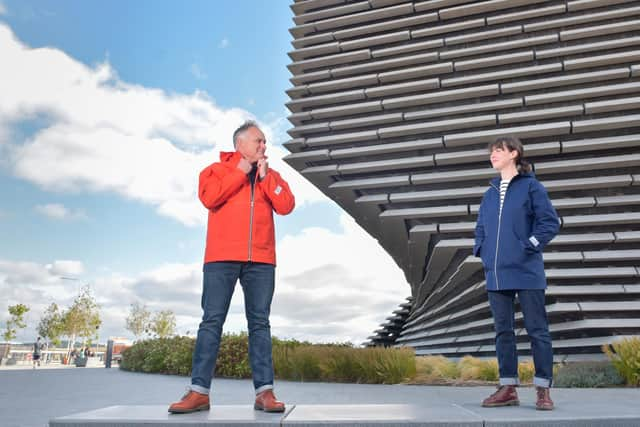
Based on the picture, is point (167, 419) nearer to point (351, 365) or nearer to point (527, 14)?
point (351, 365)

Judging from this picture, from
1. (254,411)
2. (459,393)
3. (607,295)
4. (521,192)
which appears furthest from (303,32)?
(254,411)

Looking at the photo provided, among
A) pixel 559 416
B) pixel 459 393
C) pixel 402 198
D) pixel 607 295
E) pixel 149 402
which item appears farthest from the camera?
pixel 402 198

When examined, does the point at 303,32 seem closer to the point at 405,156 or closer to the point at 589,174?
the point at 405,156

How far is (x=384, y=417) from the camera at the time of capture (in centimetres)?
312

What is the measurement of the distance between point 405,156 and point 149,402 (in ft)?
28.2

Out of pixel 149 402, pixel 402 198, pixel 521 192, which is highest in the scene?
pixel 402 198

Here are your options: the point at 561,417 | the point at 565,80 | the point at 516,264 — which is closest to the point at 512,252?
the point at 516,264

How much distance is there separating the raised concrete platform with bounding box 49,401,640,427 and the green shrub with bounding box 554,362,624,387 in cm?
453

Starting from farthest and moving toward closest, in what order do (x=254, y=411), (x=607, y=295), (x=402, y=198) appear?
(x=402, y=198), (x=607, y=295), (x=254, y=411)

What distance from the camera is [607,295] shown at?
1054 cm

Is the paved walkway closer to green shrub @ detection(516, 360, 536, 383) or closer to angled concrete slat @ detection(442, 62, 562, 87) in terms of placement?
green shrub @ detection(516, 360, 536, 383)

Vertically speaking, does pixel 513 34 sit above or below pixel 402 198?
above

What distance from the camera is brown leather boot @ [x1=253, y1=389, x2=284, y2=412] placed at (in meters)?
3.45

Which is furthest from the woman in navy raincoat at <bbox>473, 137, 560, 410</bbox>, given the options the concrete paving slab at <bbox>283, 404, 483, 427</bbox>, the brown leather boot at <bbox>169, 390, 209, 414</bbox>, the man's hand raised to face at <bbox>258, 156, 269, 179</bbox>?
the brown leather boot at <bbox>169, 390, 209, 414</bbox>
